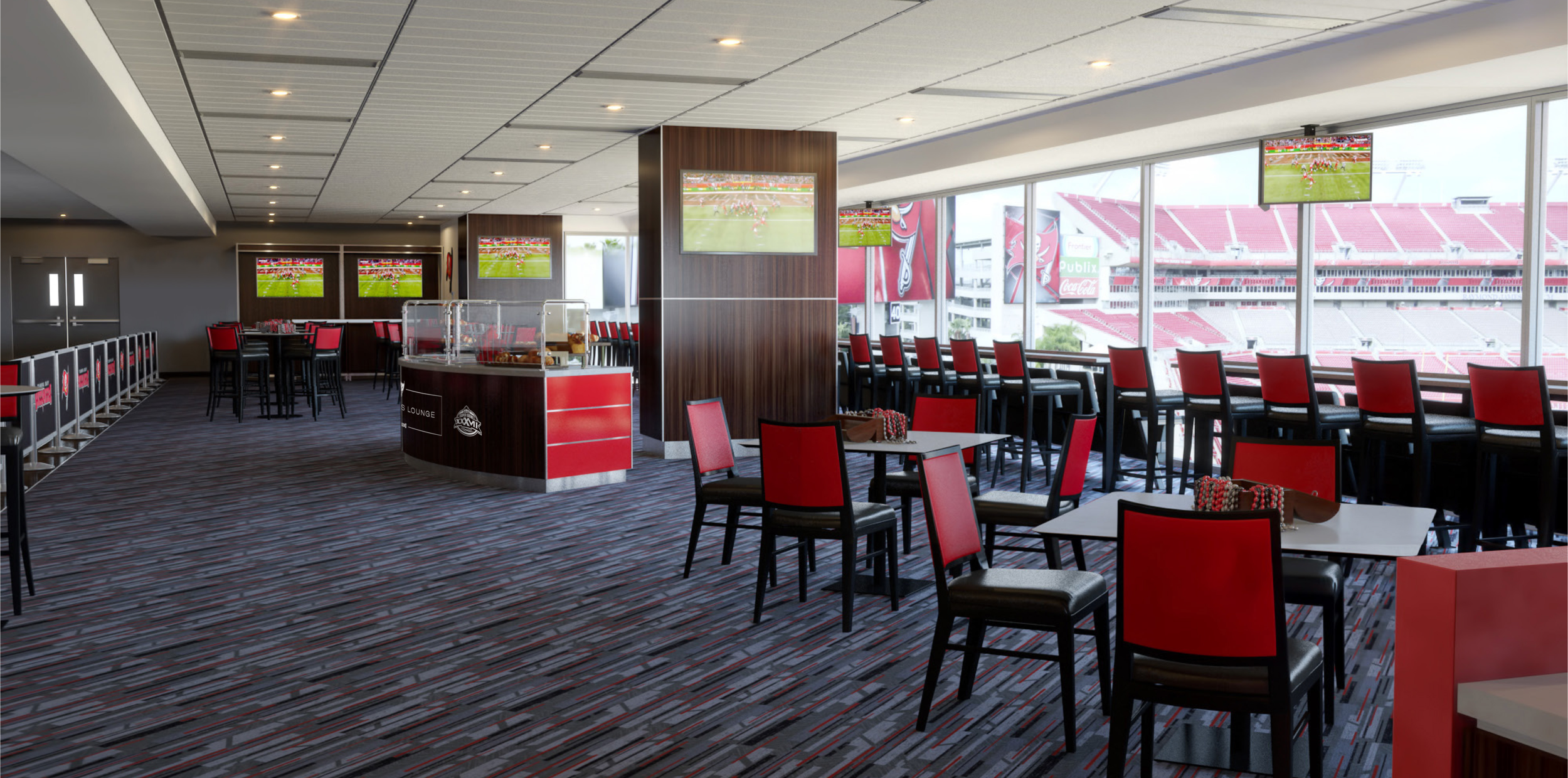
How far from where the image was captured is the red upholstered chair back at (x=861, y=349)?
995cm

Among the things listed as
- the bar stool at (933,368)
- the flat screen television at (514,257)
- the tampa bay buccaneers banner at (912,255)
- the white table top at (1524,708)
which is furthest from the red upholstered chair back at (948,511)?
the flat screen television at (514,257)

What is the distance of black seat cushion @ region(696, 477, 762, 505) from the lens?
4812mm

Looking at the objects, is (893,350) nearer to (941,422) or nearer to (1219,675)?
(941,422)

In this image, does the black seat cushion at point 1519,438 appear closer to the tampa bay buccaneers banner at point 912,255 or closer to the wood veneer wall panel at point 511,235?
the tampa bay buccaneers banner at point 912,255

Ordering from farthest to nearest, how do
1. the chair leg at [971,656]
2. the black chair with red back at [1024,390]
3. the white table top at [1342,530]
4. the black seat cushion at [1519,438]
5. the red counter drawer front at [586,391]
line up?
the black chair with red back at [1024,390] < the red counter drawer front at [586,391] < the black seat cushion at [1519,438] < the chair leg at [971,656] < the white table top at [1342,530]

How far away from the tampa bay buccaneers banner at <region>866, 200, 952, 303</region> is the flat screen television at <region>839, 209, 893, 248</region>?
35 cm

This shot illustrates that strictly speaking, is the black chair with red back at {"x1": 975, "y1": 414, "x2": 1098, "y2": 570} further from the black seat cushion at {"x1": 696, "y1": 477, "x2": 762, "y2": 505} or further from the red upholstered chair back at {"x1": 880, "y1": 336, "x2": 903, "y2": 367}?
the red upholstered chair back at {"x1": 880, "y1": 336, "x2": 903, "y2": 367}

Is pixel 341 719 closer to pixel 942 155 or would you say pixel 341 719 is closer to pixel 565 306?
pixel 565 306

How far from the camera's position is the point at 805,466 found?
13.8 ft

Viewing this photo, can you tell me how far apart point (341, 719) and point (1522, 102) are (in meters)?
6.94

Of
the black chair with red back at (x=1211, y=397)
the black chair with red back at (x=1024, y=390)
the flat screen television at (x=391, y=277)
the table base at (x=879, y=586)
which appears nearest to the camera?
the table base at (x=879, y=586)

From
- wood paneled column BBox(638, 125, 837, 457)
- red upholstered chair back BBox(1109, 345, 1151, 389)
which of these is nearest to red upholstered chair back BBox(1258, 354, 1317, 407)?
red upholstered chair back BBox(1109, 345, 1151, 389)

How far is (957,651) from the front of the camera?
153 inches

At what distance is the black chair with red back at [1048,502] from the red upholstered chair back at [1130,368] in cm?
260
